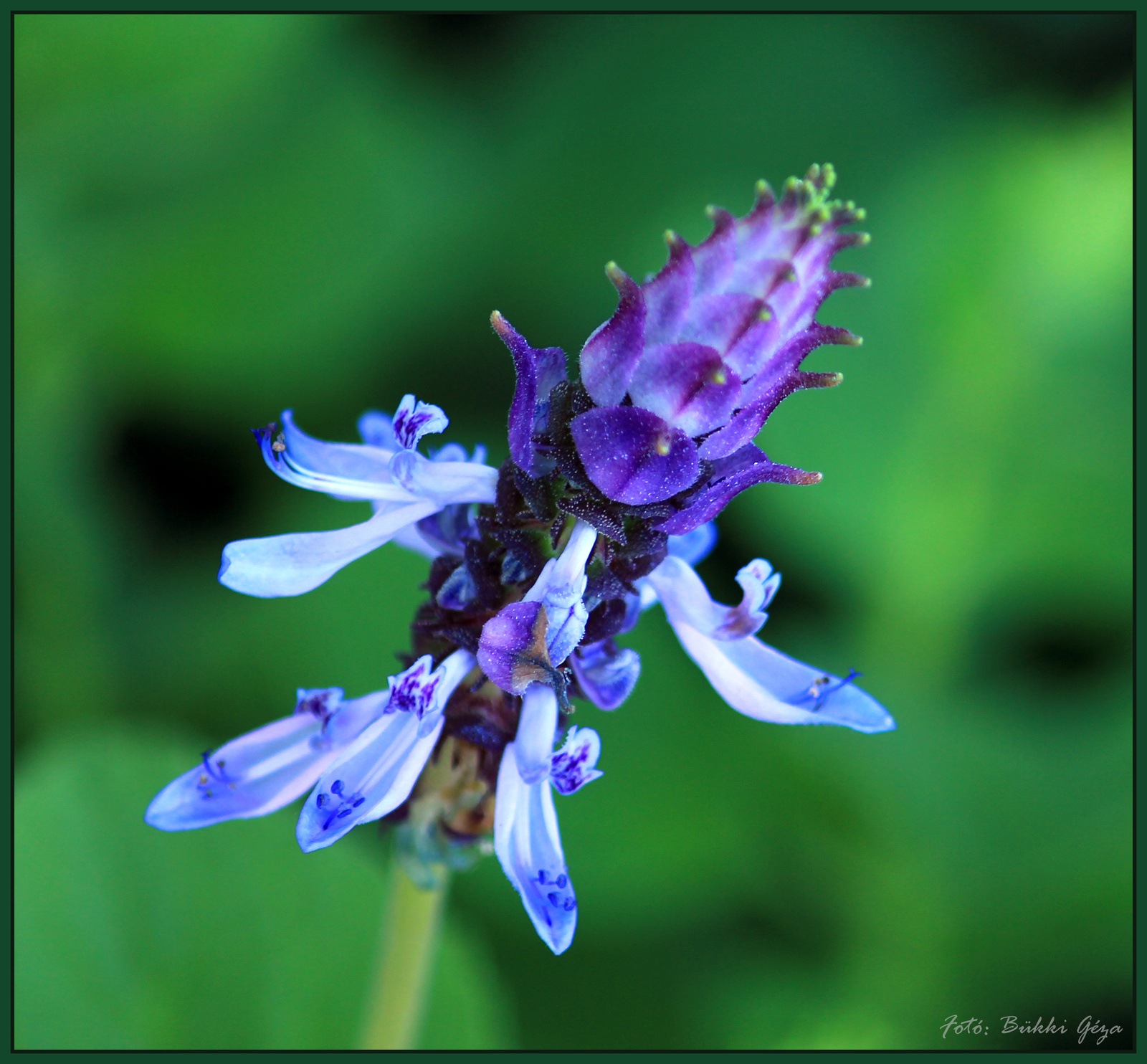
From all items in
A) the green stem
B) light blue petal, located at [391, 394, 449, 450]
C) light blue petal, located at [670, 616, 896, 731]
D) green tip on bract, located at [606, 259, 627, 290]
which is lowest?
the green stem

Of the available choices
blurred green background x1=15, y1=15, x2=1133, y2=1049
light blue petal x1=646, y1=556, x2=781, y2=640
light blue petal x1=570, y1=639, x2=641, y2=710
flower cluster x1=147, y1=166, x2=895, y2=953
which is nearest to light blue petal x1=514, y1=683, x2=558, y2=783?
flower cluster x1=147, y1=166, x2=895, y2=953

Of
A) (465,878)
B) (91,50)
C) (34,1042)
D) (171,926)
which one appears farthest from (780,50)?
(34,1042)

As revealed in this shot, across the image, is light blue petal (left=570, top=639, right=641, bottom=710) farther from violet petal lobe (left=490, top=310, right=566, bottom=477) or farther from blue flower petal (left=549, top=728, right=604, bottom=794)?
violet petal lobe (left=490, top=310, right=566, bottom=477)

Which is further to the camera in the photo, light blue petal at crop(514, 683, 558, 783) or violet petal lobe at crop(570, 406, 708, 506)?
light blue petal at crop(514, 683, 558, 783)

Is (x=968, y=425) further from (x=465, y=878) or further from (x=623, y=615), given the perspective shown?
(x=623, y=615)

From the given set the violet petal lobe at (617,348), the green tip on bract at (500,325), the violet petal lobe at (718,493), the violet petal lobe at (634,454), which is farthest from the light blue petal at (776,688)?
the green tip on bract at (500,325)

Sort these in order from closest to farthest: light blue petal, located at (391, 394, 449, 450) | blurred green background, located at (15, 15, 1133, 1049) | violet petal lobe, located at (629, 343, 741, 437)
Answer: violet petal lobe, located at (629, 343, 741, 437) < light blue petal, located at (391, 394, 449, 450) < blurred green background, located at (15, 15, 1133, 1049)

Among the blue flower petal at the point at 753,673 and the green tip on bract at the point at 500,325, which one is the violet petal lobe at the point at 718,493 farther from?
the green tip on bract at the point at 500,325
